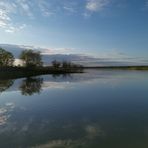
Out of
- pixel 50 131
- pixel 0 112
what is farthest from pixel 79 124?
pixel 0 112

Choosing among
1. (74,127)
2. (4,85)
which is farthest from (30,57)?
(74,127)

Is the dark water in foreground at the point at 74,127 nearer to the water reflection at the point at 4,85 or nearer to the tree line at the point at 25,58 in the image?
the water reflection at the point at 4,85

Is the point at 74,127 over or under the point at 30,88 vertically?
over

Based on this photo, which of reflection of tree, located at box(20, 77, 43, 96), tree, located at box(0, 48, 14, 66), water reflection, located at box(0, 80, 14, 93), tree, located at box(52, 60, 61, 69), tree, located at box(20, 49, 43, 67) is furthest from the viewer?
tree, located at box(52, 60, 61, 69)

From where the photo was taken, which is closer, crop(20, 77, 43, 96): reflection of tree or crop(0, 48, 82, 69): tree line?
crop(20, 77, 43, 96): reflection of tree

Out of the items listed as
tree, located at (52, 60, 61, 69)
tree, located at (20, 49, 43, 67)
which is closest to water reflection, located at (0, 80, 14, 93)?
tree, located at (20, 49, 43, 67)

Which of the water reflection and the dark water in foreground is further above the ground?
the dark water in foreground

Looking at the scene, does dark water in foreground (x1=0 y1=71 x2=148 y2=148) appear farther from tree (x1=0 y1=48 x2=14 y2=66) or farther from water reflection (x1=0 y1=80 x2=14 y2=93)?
tree (x1=0 y1=48 x2=14 y2=66)

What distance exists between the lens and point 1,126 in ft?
38.9

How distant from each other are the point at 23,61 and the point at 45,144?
361 ft

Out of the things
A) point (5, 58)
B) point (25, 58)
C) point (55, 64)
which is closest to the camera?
point (5, 58)

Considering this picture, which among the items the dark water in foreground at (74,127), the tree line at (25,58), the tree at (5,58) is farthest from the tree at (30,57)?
the dark water in foreground at (74,127)

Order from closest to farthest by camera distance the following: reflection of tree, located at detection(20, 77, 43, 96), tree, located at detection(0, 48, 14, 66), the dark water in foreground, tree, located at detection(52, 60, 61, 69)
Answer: the dark water in foreground, reflection of tree, located at detection(20, 77, 43, 96), tree, located at detection(0, 48, 14, 66), tree, located at detection(52, 60, 61, 69)

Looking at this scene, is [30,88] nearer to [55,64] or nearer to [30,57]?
[30,57]
